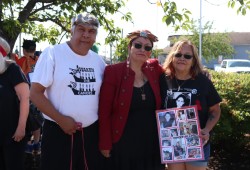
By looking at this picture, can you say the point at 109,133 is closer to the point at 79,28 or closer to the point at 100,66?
the point at 100,66

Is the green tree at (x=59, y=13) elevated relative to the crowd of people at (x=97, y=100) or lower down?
elevated

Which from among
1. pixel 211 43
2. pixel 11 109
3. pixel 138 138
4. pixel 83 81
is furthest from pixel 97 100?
pixel 211 43

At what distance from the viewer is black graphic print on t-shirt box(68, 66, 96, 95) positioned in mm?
3004

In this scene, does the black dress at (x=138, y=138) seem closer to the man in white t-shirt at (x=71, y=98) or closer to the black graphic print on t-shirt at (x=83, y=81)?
the man in white t-shirt at (x=71, y=98)

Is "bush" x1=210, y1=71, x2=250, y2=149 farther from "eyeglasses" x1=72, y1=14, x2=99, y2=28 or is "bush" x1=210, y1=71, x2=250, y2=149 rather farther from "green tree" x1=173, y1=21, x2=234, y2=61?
"green tree" x1=173, y1=21, x2=234, y2=61

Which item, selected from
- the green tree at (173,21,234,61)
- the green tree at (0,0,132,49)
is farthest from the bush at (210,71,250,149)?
the green tree at (173,21,234,61)

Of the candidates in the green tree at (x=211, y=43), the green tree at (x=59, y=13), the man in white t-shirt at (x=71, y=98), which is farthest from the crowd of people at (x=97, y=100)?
the green tree at (x=211, y=43)

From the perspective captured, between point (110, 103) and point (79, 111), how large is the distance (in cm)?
30

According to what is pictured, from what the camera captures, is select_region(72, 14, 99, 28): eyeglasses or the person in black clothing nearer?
select_region(72, 14, 99, 28): eyeglasses

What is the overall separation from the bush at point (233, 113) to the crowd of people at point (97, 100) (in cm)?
245

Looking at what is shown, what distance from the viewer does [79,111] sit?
9.97 feet

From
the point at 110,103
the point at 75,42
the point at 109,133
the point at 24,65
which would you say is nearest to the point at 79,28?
the point at 75,42

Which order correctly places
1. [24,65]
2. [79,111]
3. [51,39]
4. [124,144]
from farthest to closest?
[51,39] → [24,65] → [124,144] → [79,111]

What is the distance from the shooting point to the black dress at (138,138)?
3.21 meters
